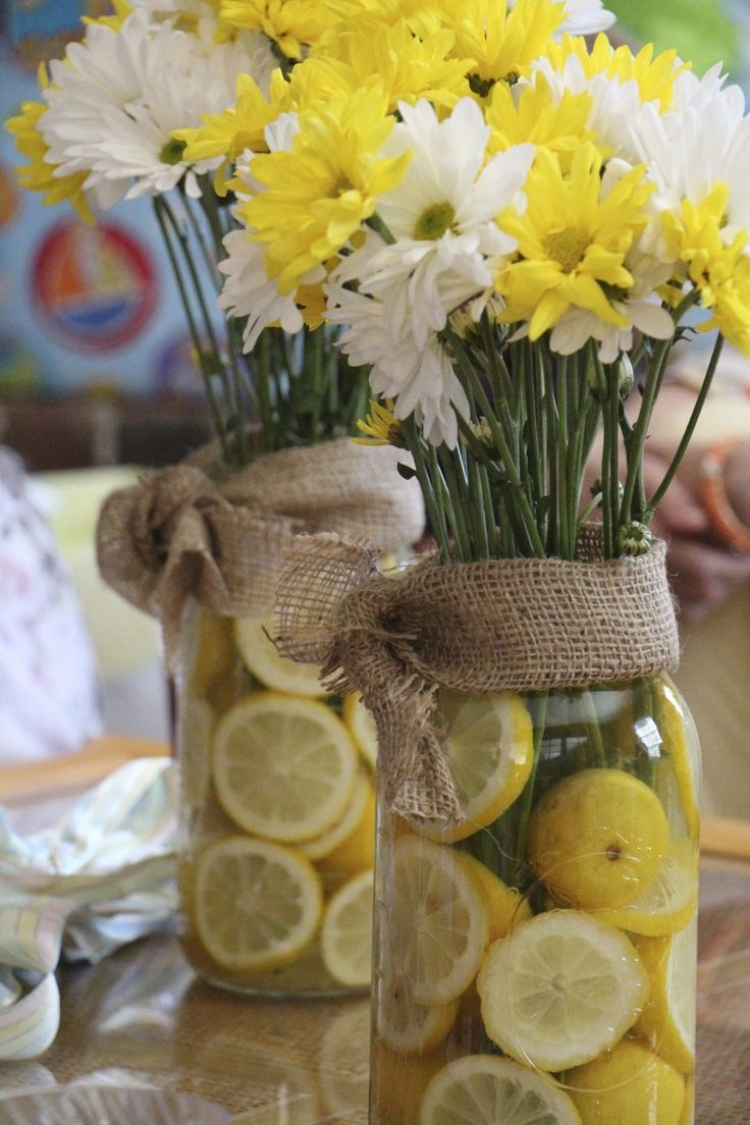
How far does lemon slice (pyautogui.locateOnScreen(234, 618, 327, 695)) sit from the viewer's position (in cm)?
77

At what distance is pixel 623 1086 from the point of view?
0.54 metres

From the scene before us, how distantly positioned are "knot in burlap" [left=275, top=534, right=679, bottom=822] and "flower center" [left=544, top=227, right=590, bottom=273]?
13 centimetres

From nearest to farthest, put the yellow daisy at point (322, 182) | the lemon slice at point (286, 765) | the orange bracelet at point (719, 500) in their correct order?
the yellow daisy at point (322, 182) → the lemon slice at point (286, 765) → the orange bracelet at point (719, 500)

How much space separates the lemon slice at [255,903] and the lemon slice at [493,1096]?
220 millimetres

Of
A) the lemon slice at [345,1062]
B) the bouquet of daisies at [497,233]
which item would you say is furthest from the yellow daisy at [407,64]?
the lemon slice at [345,1062]

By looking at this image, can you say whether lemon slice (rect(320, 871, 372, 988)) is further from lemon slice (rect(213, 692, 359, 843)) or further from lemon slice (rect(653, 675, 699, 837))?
lemon slice (rect(653, 675, 699, 837))

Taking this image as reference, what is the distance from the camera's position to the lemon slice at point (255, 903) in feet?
2.51

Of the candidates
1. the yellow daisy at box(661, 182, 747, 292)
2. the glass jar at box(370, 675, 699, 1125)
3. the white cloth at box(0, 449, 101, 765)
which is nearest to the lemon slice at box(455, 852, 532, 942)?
the glass jar at box(370, 675, 699, 1125)

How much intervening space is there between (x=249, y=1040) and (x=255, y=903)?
8cm

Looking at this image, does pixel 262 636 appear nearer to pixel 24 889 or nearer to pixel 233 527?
pixel 233 527

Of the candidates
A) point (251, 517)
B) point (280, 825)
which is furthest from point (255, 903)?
point (251, 517)

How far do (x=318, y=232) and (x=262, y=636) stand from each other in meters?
0.35

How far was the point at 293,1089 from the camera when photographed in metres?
0.66

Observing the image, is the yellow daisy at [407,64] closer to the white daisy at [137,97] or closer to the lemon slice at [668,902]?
the white daisy at [137,97]
